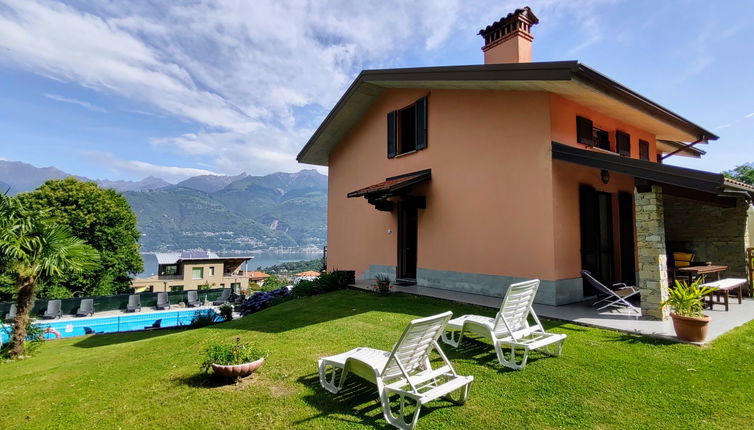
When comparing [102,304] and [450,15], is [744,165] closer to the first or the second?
[450,15]

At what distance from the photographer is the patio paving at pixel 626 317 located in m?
5.83

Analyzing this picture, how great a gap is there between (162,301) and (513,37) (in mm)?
31996

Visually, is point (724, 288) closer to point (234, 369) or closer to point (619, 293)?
point (619, 293)

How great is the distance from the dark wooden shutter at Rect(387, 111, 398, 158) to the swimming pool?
53.9 feet

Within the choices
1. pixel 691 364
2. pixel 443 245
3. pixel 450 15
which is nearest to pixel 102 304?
pixel 443 245

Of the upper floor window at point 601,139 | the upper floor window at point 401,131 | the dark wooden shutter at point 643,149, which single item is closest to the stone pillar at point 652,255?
the upper floor window at point 601,139

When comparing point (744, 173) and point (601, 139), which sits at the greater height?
point (744, 173)

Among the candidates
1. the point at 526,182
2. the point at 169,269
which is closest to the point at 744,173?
the point at 526,182

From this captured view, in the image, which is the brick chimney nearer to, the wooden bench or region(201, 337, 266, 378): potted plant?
the wooden bench

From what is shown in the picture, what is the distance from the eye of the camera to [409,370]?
11.5 ft

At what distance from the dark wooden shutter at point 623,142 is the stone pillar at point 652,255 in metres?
4.32

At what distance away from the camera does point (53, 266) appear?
8383mm

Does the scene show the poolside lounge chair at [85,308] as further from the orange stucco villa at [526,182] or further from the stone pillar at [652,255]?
the stone pillar at [652,255]

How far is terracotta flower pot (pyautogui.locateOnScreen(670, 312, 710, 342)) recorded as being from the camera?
5098 mm
